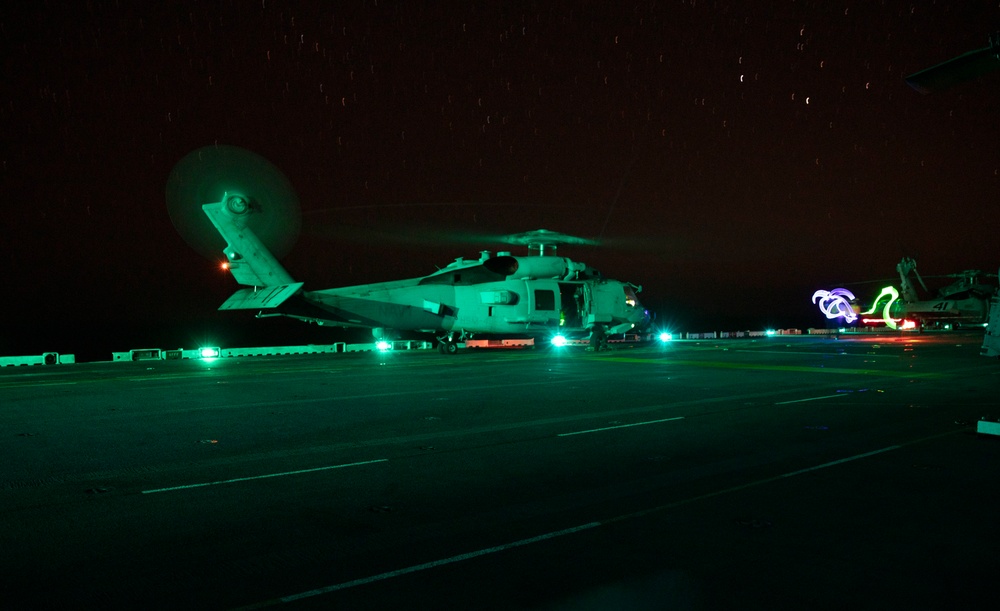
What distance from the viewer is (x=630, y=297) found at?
36750 millimetres

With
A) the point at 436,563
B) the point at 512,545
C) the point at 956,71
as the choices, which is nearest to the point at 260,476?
the point at 436,563

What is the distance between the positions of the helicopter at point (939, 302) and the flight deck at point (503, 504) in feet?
183

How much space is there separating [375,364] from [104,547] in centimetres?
2200

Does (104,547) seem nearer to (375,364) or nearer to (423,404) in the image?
(423,404)

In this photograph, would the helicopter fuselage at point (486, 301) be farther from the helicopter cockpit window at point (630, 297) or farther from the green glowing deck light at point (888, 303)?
the green glowing deck light at point (888, 303)

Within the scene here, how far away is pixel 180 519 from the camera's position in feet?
20.5

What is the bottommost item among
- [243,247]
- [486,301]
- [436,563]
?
[436,563]

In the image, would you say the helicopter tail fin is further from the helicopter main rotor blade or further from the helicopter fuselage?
the helicopter main rotor blade

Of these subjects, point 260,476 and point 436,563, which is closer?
point 436,563

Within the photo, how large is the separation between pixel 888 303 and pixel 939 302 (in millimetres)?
8134

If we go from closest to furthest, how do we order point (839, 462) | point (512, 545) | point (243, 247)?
point (512, 545)
point (839, 462)
point (243, 247)

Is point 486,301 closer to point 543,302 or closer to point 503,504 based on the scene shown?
point 543,302

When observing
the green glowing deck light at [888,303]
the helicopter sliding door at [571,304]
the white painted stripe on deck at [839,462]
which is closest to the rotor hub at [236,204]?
the helicopter sliding door at [571,304]

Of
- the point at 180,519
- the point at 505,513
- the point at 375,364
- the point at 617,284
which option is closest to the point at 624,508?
the point at 505,513
